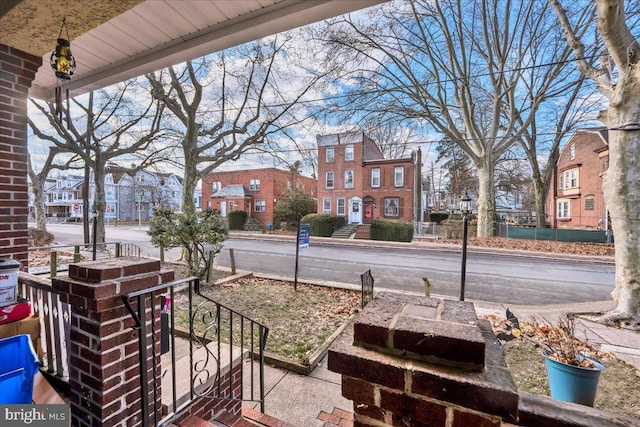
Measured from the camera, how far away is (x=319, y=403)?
110 inches

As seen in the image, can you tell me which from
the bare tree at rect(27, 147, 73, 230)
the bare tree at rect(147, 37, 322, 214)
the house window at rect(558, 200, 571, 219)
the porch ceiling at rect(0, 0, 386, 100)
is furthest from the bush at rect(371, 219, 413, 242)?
the bare tree at rect(27, 147, 73, 230)

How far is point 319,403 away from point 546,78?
1706 centimetres

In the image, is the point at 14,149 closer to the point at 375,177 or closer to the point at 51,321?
the point at 51,321

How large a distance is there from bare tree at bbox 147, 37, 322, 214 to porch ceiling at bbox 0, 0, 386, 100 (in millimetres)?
5962

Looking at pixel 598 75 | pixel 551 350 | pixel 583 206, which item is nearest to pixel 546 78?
pixel 598 75

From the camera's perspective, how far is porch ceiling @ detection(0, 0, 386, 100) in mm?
1979

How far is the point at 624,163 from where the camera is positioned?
Result: 4762mm

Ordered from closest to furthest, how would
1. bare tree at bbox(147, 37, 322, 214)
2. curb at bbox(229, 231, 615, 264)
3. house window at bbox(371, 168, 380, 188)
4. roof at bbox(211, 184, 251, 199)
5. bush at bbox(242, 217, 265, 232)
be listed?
1. bare tree at bbox(147, 37, 322, 214)
2. curb at bbox(229, 231, 615, 264)
3. house window at bbox(371, 168, 380, 188)
4. bush at bbox(242, 217, 265, 232)
5. roof at bbox(211, 184, 251, 199)

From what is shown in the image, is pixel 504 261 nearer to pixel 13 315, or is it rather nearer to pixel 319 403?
pixel 319 403

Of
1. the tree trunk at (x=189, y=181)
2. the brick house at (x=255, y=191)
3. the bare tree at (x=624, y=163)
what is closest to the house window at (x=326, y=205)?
the brick house at (x=255, y=191)

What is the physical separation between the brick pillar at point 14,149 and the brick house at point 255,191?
2231cm

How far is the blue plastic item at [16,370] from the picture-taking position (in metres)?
1.29

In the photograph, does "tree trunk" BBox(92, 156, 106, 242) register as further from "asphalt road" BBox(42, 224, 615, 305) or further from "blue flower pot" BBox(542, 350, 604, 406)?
"blue flower pot" BBox(542, 350, 604, 406)

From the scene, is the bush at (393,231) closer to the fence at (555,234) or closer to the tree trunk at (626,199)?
the fence at (555,234)
